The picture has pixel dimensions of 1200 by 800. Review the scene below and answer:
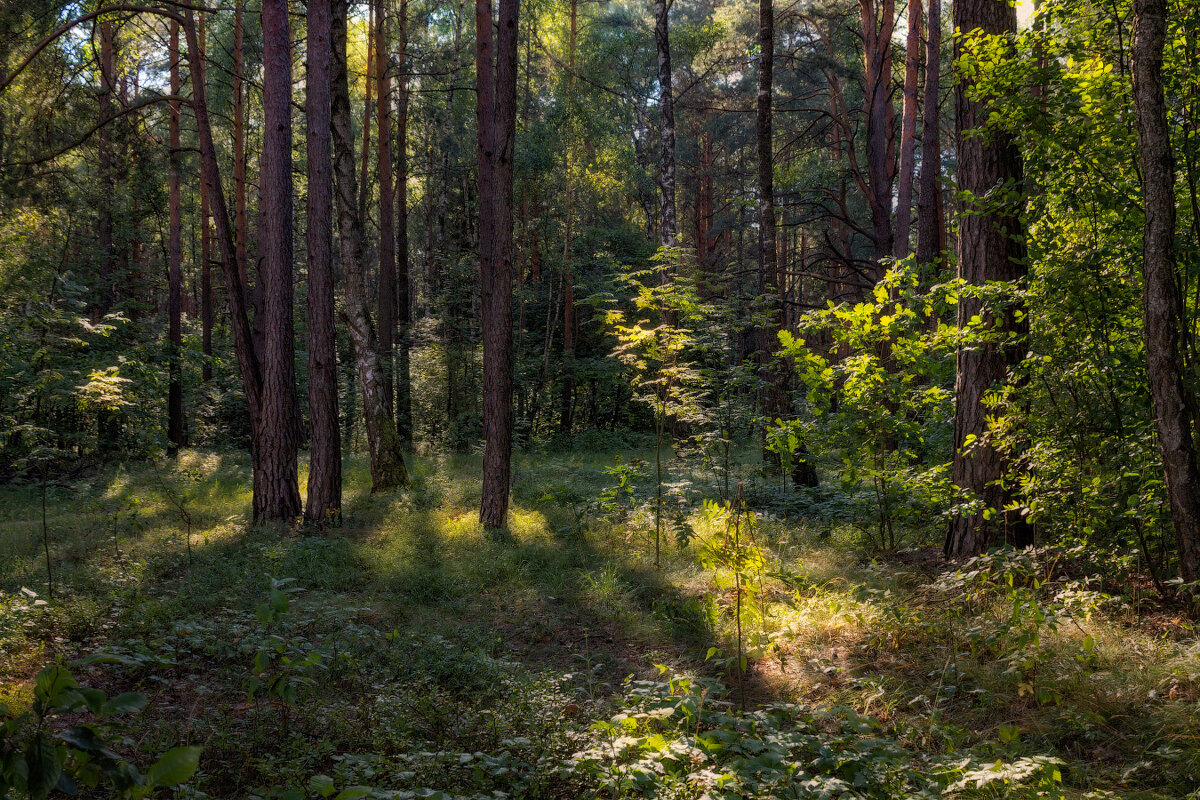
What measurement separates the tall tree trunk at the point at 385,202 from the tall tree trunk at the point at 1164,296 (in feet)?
46.4

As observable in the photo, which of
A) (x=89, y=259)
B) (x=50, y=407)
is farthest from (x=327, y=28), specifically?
(x=89, y=259)

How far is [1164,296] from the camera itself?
437 centimetres

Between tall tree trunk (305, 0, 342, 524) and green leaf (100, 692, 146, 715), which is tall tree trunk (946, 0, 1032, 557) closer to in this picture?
green leaf (100, 692, 146, 715)

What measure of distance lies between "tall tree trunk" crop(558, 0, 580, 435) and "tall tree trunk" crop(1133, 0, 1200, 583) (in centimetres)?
1782

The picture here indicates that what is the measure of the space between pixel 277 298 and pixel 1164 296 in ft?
31.2

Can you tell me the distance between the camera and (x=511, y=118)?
9.07 m

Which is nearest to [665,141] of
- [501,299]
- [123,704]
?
[501,299]

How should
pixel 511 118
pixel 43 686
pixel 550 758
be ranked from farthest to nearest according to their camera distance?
pixel 511 118 → pixel 550 758 → pixel 43 686

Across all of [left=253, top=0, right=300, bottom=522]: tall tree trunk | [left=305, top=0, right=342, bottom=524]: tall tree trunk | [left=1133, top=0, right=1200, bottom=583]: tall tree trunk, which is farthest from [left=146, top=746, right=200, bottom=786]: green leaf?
[left=253, top=0, right=300, bottom=522]: tall tree trunk

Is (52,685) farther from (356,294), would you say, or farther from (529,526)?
(356,294)

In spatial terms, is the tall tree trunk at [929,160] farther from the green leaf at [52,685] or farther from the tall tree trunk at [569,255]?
the green leaf at [52,685]

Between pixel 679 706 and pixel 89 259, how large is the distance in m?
23.4

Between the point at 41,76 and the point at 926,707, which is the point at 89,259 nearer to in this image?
the point at 41,76

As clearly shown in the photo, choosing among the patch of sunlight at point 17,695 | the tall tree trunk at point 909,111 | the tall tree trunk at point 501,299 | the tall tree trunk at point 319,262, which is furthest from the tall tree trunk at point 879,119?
A: the patch of sunlight at point 17,695
